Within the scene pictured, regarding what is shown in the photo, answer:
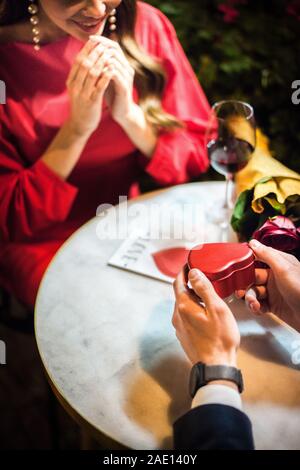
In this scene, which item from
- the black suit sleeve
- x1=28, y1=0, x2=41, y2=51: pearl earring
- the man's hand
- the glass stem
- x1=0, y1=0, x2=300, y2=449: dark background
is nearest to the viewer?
the black suit sleeve

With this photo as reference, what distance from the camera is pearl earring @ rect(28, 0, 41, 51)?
1265 millimetres

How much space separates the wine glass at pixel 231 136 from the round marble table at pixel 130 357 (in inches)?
15.3

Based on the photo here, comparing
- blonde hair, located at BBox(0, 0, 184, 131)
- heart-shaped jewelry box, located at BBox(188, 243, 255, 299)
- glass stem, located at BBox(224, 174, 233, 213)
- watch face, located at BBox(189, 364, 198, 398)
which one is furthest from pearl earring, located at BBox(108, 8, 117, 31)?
watch face, located at BBox(189, 364, 198, 398)

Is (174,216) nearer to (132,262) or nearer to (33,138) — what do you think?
(132,262)

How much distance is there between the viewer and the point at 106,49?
4.32 feet

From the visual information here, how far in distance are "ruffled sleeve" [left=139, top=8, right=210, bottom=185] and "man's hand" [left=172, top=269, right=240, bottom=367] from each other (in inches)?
24.7

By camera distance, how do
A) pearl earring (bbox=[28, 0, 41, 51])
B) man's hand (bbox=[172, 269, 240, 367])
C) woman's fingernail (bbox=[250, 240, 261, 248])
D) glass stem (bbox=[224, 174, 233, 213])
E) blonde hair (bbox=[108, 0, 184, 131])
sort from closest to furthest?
man's hand (bbox=[172, 269, 240, 367]) < woman's fingernail (bbox=[250, 240, 261, 248]) < pearl earring (bbox=[28, 0, 41, 51]) < blonde hair (bbox=[108, 0, 184, 131]) < glass stem (bbox=[224, 174, 233, 213])

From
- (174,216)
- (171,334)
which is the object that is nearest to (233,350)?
(171,334)

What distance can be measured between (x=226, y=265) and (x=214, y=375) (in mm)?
237

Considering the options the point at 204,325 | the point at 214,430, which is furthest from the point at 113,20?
the point at 214,430

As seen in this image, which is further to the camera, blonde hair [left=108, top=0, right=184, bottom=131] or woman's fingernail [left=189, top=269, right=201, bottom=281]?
blonde hair [left=108, top=0, right=184, bottom=131]

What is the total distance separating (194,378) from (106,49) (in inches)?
Result: 33.9

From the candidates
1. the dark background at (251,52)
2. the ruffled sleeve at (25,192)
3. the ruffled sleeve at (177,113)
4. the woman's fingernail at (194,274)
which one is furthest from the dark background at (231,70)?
the woman's fingernail at (194,274)

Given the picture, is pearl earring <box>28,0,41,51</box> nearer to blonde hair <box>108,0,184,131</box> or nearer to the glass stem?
blonde hair <box>108,0,184,131</box>
